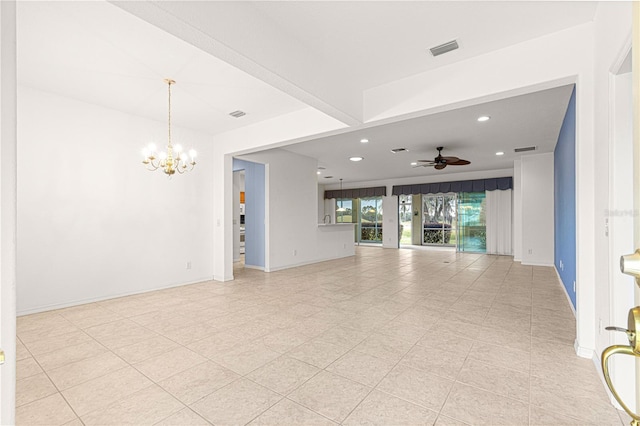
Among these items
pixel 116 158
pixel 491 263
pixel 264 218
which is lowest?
pixel 491 263

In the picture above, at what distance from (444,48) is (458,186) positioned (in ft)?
26.0

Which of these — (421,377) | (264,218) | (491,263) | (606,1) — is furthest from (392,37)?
(491,263)

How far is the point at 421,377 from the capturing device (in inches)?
87.0

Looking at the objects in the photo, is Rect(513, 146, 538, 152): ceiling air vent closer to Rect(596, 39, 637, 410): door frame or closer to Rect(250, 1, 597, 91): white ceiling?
Rect(250, 1, 597, 91): white ceiling

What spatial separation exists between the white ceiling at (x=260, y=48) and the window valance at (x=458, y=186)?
500 cm

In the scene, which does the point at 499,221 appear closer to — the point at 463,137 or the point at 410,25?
the point at 463,137

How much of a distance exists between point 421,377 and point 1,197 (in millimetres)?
2516

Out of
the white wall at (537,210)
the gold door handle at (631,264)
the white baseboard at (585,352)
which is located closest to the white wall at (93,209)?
the gold door handle at (631,264)

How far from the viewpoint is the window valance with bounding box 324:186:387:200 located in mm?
11815

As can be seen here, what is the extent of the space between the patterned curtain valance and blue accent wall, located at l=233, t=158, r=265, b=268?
615cm

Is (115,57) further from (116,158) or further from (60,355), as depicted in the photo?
(60,355)

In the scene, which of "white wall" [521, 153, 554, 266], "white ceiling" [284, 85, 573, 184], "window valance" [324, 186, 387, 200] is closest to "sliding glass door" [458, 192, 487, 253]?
"white ceiling" [284, 85, 573, 184]

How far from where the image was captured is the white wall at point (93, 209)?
12.2 feet

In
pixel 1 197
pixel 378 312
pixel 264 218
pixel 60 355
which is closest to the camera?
pixel 1 197
